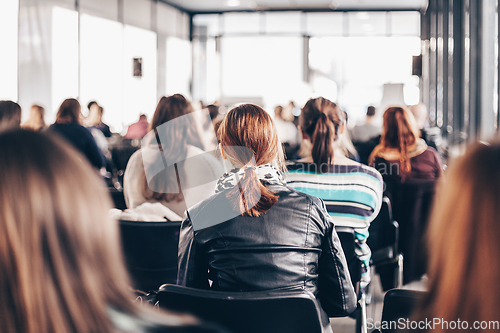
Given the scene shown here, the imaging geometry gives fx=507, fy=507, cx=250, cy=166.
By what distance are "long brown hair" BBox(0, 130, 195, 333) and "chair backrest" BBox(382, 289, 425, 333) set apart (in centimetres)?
72

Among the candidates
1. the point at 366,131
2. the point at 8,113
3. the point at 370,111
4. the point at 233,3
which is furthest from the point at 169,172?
the point at 233,3

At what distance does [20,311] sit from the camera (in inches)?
27.9

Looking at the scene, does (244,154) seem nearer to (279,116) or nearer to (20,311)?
(20,311)

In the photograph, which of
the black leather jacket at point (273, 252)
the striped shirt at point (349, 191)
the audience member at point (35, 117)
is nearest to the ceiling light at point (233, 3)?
the audience member at point (35, 117)

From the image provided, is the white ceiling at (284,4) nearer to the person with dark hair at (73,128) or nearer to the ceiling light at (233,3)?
the ceiling light at (233,3)

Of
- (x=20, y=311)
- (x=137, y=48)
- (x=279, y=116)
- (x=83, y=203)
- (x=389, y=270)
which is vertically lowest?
(x=389, y=270)

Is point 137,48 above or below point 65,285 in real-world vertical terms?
above

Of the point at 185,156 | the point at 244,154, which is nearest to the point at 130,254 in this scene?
the point at 185,156

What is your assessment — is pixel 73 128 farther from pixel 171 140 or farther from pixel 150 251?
pixel 150 251

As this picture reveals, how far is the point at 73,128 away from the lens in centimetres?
482

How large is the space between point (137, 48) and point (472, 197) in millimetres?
12558

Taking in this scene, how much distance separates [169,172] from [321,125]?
885 millimetres

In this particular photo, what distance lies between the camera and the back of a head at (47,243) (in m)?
0.71

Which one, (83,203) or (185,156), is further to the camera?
(185,156)
